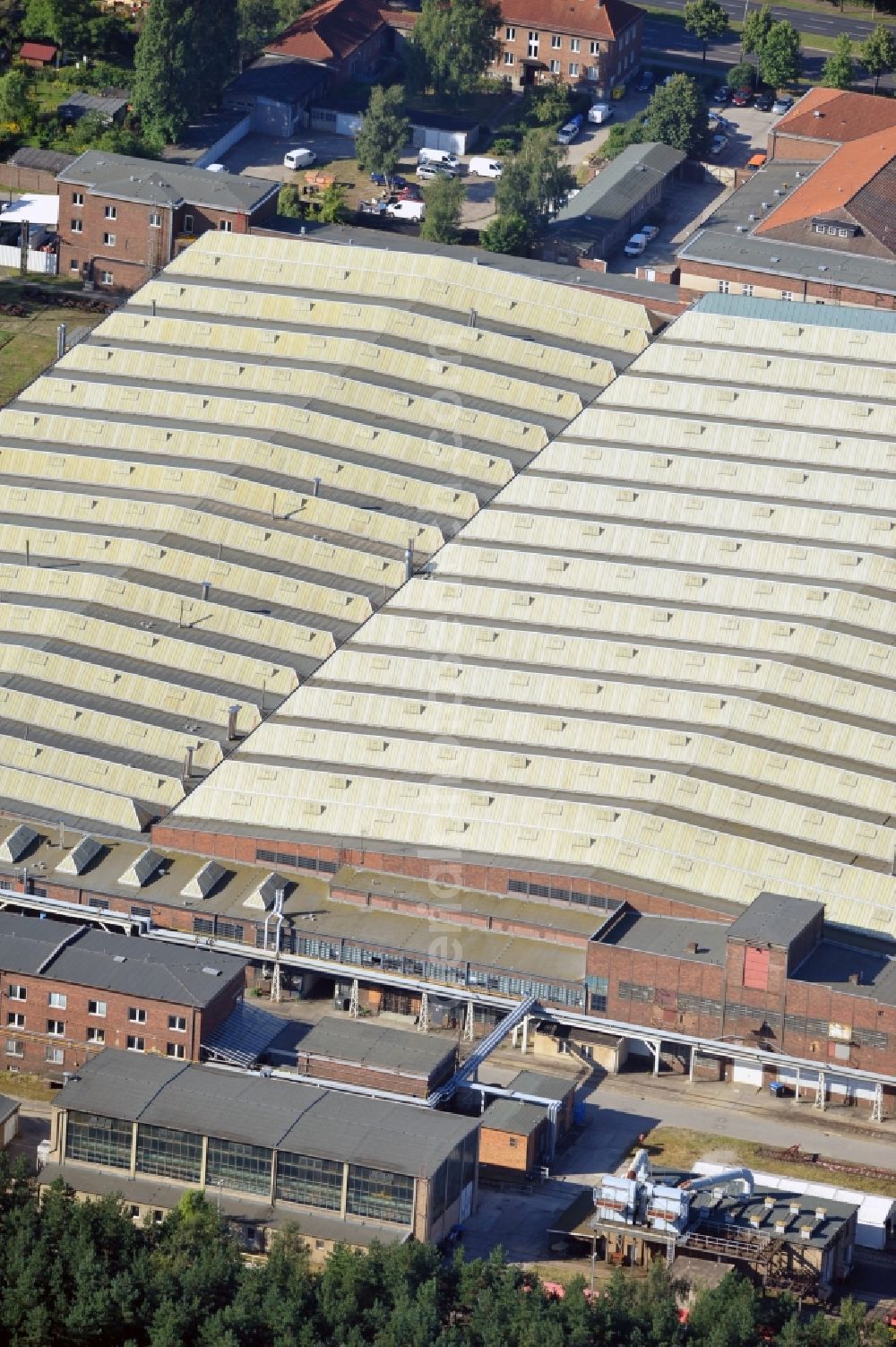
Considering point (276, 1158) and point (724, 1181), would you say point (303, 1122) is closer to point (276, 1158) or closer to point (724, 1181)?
point (276, 1158)

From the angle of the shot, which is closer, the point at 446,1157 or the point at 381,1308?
the point at 381,1308

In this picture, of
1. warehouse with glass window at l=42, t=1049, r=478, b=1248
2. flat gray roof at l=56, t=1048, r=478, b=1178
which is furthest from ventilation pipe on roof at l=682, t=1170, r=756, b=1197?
flat gray roof at l=56, t=1048, r=478, b=1178

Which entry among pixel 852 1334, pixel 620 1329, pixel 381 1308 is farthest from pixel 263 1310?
pixel 852 1334

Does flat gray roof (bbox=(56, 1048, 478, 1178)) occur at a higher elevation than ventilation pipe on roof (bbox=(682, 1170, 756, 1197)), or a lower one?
higher

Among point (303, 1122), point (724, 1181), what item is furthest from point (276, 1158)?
point (724, 1181)

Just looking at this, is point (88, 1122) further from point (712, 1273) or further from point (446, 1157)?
point (712, 1273)

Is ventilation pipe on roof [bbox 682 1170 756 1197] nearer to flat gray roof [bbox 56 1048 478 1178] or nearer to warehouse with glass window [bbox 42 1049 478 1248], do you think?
warehouse with glass window [bbox 42 1049 478 1248]

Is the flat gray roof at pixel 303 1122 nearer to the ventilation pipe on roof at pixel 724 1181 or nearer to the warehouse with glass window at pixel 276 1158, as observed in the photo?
the warehouse with glass window at pixel 276 1158

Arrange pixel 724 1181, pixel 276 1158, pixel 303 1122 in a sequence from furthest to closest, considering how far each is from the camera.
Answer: pixel 303 1122 → pixel 724 1181 → pixel 276 1158
